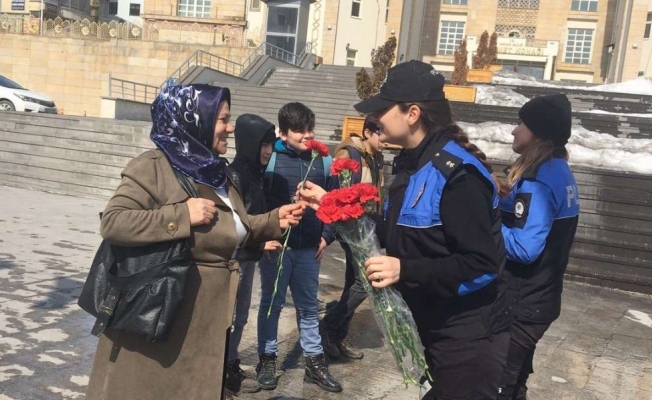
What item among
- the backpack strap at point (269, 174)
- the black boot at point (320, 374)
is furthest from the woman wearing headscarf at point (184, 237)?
the black boot at point (320, 374)

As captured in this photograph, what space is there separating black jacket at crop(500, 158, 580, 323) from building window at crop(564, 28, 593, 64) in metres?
44.3

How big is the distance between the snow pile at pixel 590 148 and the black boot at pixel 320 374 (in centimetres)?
764

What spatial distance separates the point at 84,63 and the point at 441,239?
2777 centimetres

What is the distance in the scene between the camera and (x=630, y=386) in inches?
186

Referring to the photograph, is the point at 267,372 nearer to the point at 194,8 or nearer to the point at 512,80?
the point at 512,80

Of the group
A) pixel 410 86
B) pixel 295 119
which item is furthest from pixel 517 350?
pixel 295 119

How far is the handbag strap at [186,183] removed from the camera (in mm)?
2391

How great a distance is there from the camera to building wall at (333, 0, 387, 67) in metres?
36.7

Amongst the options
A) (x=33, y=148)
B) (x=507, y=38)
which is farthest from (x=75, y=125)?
(x=507, y=38)


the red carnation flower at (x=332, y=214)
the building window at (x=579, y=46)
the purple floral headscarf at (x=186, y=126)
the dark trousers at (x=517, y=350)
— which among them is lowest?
the dark trousers at (x=517, y=350)

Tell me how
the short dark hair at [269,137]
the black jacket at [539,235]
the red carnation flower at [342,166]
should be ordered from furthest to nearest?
the short dark hair at [269,137] < the black jacket at [539,235] < the red carnation flower at [342,166]

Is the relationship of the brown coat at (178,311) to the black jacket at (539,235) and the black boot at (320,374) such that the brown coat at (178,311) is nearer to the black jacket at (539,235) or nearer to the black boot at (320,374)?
the black jacket at (539,235)

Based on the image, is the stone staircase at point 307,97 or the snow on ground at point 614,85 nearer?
the stone staircase at point 307,97

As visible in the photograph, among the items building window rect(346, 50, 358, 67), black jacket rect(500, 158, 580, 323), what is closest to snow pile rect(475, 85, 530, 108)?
black jacket rect(500, 158, 580, 323)
